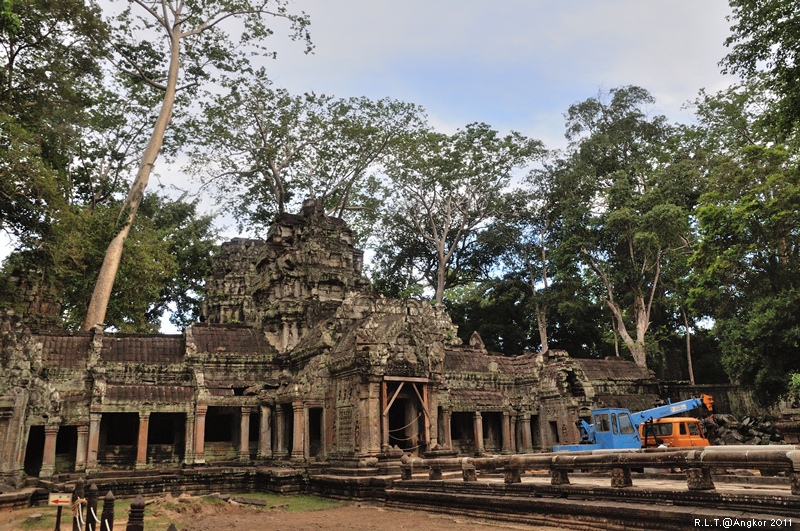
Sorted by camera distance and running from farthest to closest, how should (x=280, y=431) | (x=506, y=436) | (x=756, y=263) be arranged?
(x=506, y=436), (x=756, y=263), (x=280, y=431)

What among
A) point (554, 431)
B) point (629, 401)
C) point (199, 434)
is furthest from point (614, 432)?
point (199, 434)

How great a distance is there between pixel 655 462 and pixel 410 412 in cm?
1099

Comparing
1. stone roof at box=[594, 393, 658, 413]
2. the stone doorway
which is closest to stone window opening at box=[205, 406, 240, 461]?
the stone doorway

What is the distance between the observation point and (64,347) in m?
20.5

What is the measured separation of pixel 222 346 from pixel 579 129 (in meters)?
31.1

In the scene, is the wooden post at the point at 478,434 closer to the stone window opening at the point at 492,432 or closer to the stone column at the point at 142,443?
the stone window opening at the point at 492,432

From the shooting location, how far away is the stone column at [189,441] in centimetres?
1947

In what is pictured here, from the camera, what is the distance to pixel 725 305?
88.9 feet

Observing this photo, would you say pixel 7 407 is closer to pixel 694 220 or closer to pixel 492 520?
pixel 492 520

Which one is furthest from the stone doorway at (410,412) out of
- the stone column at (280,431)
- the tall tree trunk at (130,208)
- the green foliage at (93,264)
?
the green foliage at (93,264)

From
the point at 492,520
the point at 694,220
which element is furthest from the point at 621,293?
the point at 492,520

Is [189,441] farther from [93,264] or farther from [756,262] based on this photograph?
[756,262]

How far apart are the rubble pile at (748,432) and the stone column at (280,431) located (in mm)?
18717

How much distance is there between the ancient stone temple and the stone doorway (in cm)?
5
